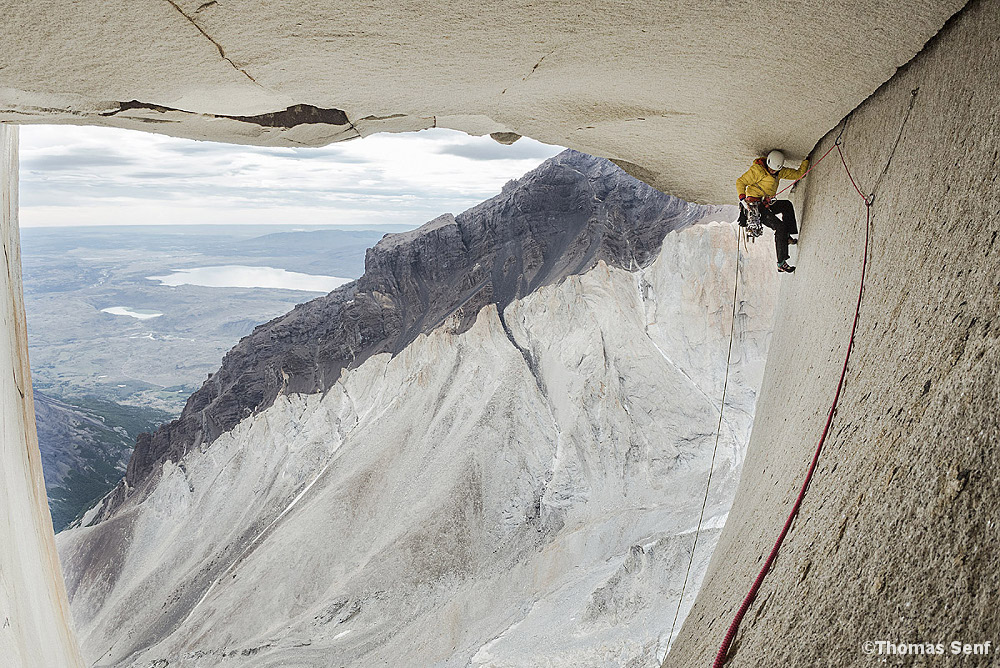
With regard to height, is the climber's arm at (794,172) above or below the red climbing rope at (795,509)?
above

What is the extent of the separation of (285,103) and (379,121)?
887 mm

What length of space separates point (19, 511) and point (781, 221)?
16.3 ft

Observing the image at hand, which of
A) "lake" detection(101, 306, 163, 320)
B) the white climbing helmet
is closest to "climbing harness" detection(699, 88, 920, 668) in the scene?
the white climbing helmet

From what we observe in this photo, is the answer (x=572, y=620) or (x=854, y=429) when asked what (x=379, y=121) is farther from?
(x=572, y=620)

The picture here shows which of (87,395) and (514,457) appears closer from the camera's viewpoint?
(514,457)

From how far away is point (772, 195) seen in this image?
4168 mm

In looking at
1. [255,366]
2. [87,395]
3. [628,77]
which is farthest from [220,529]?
[87,395]

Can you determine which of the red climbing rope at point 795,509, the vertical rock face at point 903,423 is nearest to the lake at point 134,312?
the vertical rock face at point 903,423

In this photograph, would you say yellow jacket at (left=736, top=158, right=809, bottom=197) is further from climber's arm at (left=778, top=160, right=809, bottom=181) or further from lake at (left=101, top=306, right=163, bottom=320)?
lake at (left=101, top=306, right=163, bottom=320)

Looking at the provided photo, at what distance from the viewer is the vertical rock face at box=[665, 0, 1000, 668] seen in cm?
126

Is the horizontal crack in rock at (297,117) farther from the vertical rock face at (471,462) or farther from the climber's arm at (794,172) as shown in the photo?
the vertical rock face at (471,462)

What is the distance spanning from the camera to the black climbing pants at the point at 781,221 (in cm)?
432

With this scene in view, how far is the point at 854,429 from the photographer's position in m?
1.99

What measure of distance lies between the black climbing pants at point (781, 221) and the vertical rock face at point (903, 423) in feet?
Result: 3.76
